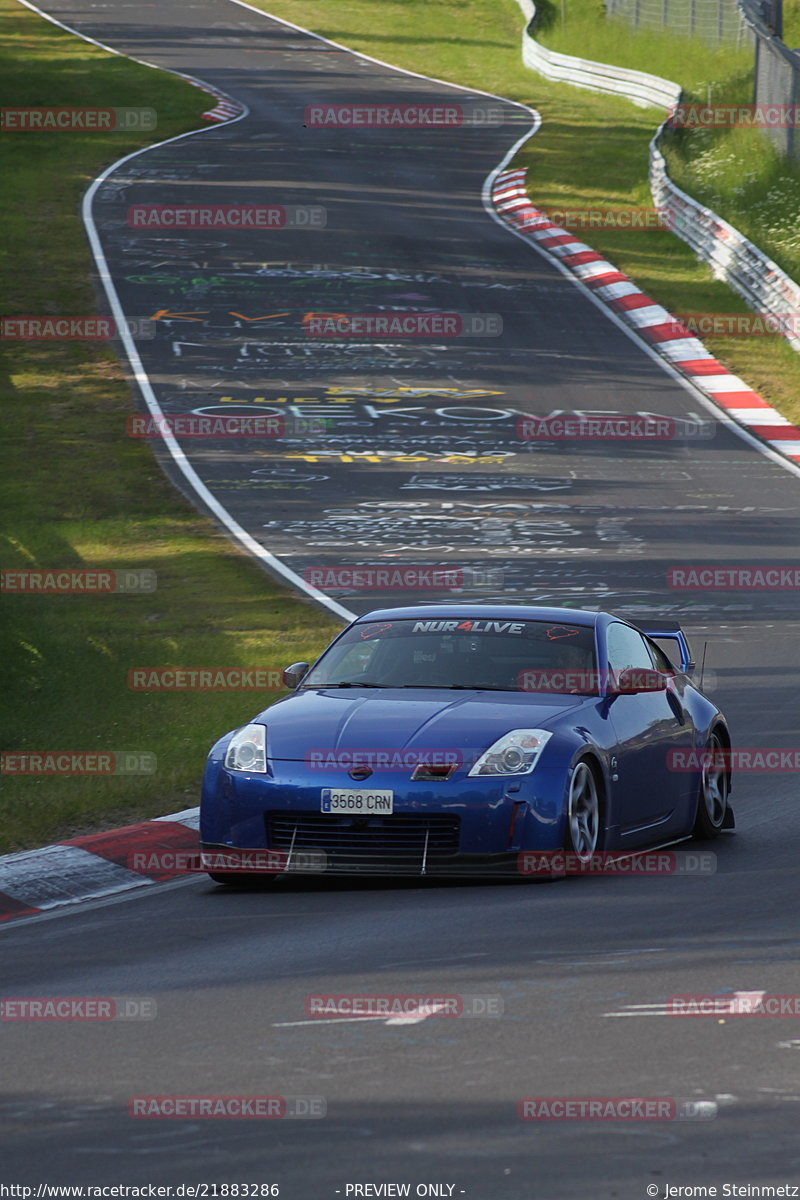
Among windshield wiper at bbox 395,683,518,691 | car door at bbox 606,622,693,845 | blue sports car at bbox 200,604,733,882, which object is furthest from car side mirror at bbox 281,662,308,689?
car door at bbox 606,622,693,845

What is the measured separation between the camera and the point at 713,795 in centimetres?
1021

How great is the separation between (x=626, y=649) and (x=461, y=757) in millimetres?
1909

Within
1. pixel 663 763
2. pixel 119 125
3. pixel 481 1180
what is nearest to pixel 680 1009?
pixel 481 1180

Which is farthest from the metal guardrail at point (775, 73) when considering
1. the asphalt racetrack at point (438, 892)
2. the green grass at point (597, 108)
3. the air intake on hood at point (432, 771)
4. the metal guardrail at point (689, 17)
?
the air intake on hood at point (432, 771)

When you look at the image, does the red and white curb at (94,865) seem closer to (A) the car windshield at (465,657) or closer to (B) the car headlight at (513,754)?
(A) the car windshield at (465,657)

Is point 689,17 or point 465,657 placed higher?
point 689,17

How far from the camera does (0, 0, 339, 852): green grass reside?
11.2m

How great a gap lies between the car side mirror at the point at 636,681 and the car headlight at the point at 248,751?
1933 mm

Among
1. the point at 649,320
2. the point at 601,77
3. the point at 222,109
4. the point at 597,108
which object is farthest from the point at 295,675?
the point at 601,77

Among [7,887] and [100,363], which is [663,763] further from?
[100,363]

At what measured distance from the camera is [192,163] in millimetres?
41969

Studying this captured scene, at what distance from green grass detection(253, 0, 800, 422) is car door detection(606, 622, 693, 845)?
48.3 ft

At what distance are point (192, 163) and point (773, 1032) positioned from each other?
126ft

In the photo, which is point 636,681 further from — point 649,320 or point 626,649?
point 649,320
